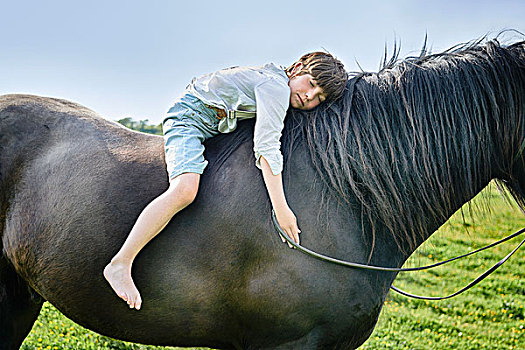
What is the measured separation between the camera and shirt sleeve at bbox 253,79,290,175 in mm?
1938

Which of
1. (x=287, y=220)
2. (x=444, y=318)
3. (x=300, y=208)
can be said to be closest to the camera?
(x=287, y=220)

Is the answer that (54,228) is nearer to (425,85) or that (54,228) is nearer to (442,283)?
(425,85)

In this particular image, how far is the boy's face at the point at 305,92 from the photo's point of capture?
2123 millimetres

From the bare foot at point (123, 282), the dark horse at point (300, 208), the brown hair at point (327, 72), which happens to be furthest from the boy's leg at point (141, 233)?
the brown hair at point (327, 72)

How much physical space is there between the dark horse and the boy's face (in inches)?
2.4

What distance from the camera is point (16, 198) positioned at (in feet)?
7.80

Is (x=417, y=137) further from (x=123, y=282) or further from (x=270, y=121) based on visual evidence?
(x=123, y=282)

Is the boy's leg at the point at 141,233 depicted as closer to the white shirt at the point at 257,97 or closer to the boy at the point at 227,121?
the boy at the point at 227,121

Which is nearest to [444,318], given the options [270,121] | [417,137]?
[417,137]

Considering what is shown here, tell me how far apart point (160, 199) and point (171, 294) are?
0.43 m

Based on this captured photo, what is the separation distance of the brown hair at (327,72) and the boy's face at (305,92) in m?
0.02

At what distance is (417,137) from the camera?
6.99 ft

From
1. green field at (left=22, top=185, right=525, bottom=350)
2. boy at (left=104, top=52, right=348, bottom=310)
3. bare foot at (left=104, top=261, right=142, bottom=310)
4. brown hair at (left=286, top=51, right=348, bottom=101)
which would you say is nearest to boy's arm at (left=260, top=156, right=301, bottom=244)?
boy at (left=104, top=52, right=348, bottom=310)

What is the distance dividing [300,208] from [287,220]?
0.15 meters
